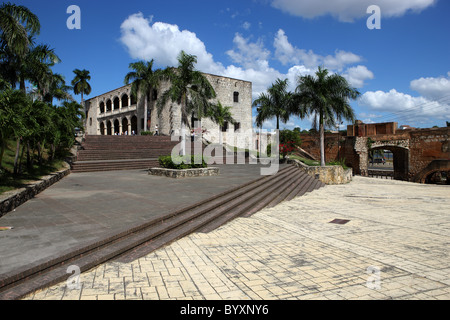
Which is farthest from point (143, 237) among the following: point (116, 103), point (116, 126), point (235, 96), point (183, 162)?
point (116, 103)

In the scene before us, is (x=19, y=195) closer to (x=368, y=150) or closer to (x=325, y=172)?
(x=325, y=172)

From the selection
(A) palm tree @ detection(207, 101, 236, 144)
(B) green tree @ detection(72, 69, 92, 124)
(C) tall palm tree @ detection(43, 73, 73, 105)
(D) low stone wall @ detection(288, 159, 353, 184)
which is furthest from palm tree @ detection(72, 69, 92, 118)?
(D) low stone wall @ detection(288, 159, 353, 184)

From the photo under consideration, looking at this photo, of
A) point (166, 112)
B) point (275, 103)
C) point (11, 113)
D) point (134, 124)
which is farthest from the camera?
point (134, 124)

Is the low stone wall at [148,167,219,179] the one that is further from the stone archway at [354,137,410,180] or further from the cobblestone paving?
the stone archway at [354,137,410,180]

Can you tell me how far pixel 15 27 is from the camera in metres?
12.5

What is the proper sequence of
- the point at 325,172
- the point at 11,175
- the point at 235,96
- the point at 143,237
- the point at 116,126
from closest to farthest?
the point at 143,237
the point at 11,175
the point at 325,172
the point at 235,96
the point at 116,126

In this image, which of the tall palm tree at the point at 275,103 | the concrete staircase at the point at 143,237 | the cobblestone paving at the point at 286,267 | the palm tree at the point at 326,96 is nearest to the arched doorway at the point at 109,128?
the tall palm tree at the point at 275,103

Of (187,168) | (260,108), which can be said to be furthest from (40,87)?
(260,108)

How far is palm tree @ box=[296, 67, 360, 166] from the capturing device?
67.2ft

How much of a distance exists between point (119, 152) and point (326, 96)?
1556cm

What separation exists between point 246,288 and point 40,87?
22911 millimetres

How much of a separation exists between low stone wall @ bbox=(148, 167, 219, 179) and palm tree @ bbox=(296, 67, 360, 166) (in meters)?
10.7

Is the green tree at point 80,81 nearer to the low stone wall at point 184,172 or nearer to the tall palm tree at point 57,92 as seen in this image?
the tall palm tree at point 57,92
